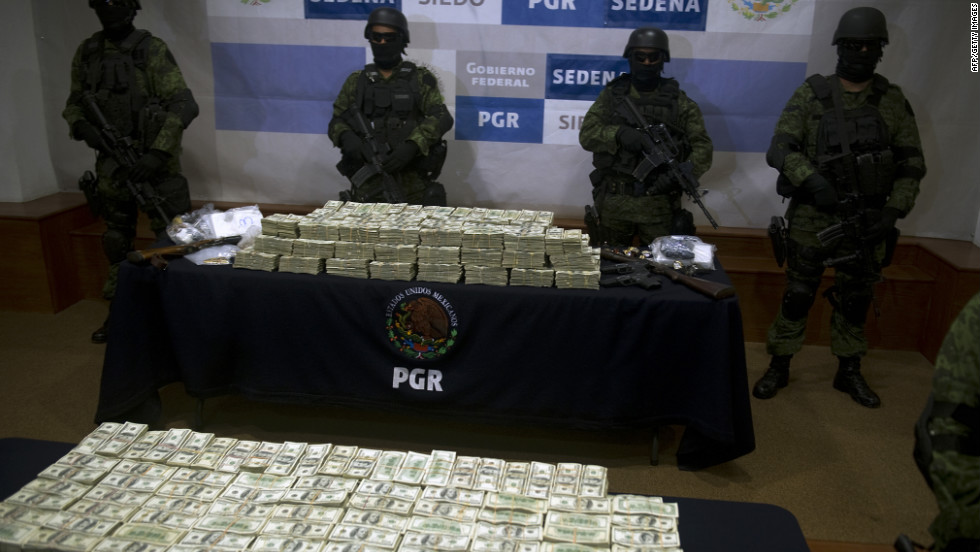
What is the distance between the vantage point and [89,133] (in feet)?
15.9

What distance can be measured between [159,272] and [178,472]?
1.67 metres

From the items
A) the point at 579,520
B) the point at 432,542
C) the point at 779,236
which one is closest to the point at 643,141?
the point at 779,236

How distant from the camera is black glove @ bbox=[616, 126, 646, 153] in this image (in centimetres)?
450

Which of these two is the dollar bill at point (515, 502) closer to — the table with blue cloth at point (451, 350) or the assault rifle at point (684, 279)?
the table with blue cloth at point (451, 350)

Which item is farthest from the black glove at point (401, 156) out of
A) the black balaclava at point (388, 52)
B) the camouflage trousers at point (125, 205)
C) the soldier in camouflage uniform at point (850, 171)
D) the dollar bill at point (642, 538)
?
the dollar bill at point (642, 538)

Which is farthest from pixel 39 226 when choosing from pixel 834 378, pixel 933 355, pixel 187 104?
pixel 933 355

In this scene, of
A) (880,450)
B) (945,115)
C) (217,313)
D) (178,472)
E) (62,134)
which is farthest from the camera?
(62,134)

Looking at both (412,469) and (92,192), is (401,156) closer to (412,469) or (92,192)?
(92,192)

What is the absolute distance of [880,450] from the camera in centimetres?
397

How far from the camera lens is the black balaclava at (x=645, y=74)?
4.57 m

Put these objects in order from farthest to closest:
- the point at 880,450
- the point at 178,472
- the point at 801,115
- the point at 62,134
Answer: the point at 62,134 < the point at 801,115 < the point at 880,450 < the point at 178,472

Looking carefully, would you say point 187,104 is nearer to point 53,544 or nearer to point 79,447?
point 79,447

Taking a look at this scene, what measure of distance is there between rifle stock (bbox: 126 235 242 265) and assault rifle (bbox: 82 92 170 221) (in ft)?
3.49

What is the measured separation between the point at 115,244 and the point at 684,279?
3647 mm
